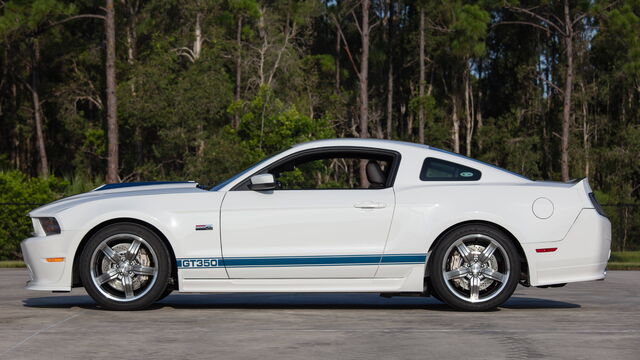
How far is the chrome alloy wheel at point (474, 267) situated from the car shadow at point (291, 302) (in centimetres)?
39

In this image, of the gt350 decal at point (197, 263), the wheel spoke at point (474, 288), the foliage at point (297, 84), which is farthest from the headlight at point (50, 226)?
the foliage at point (297, 84)

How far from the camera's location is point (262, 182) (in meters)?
8.75

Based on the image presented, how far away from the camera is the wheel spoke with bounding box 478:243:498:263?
888 cm

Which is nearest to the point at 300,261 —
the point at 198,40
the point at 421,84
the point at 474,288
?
the point at 474,288

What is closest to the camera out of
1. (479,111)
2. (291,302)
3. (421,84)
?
(291,302)

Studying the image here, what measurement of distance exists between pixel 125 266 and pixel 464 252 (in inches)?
123

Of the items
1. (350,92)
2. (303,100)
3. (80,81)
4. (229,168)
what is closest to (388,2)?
(350,92)

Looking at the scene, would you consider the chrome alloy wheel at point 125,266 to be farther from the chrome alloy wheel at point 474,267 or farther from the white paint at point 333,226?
the chrome alloy wheel at point 474,267

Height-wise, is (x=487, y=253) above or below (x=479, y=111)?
below

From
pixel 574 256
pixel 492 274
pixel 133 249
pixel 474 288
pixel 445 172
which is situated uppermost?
pixel 445 172

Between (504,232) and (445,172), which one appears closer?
(504,232)

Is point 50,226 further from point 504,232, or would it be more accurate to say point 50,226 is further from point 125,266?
point 504,232

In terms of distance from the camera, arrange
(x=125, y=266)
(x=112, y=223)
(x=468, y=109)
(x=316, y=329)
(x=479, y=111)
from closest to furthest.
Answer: (x=316, y=329) → (x=125, y=266) → (x=112, y=223) → (x=468, y=109) → (x=479, y=111)

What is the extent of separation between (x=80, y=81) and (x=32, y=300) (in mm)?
41449
